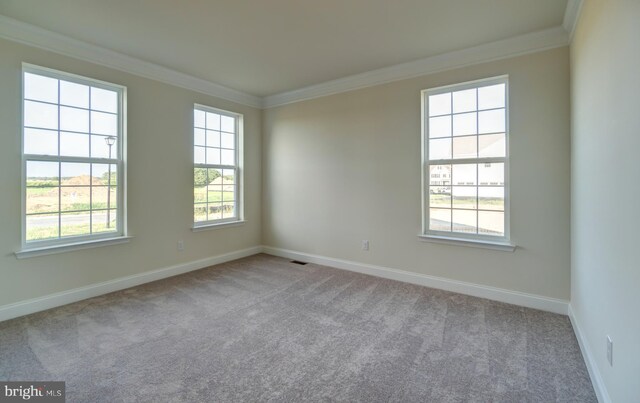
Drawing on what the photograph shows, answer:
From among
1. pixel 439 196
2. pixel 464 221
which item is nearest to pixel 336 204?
pixel 439 196

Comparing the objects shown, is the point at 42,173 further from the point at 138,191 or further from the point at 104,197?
the point at 138,191

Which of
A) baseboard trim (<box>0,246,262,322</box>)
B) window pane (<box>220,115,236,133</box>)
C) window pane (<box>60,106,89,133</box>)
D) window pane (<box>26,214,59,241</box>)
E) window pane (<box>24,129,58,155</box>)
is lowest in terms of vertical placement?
baseboard trim (<box>0,246,262,322</box>)

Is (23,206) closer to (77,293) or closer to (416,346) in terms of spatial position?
(77,293)

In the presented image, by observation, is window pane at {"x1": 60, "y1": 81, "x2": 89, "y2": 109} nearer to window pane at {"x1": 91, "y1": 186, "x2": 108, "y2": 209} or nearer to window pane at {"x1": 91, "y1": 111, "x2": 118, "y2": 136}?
window pane at {"x1": 91, "y1": 111, "x2": 118, "y2": 136}

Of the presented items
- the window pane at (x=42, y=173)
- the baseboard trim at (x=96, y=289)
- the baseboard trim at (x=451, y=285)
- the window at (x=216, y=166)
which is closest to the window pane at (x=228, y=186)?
the window at (x=216, y=166)

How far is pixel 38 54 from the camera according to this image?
2852 mm

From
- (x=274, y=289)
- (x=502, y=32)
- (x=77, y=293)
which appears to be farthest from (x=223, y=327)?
(x=502, y=32)

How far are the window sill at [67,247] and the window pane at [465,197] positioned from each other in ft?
13.0

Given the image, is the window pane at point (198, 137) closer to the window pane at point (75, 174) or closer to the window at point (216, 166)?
the window at point (216, 166)

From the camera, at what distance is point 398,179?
3.77 m

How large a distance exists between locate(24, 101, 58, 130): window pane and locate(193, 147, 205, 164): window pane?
5.13 ft

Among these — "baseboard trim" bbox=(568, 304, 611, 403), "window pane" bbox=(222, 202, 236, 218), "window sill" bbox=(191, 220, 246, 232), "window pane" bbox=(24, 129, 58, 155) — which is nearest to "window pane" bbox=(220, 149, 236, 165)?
"window pane" bbox=(222, 202, 236, 218)

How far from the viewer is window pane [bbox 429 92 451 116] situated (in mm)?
3488

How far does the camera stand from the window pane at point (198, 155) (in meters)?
4.30
